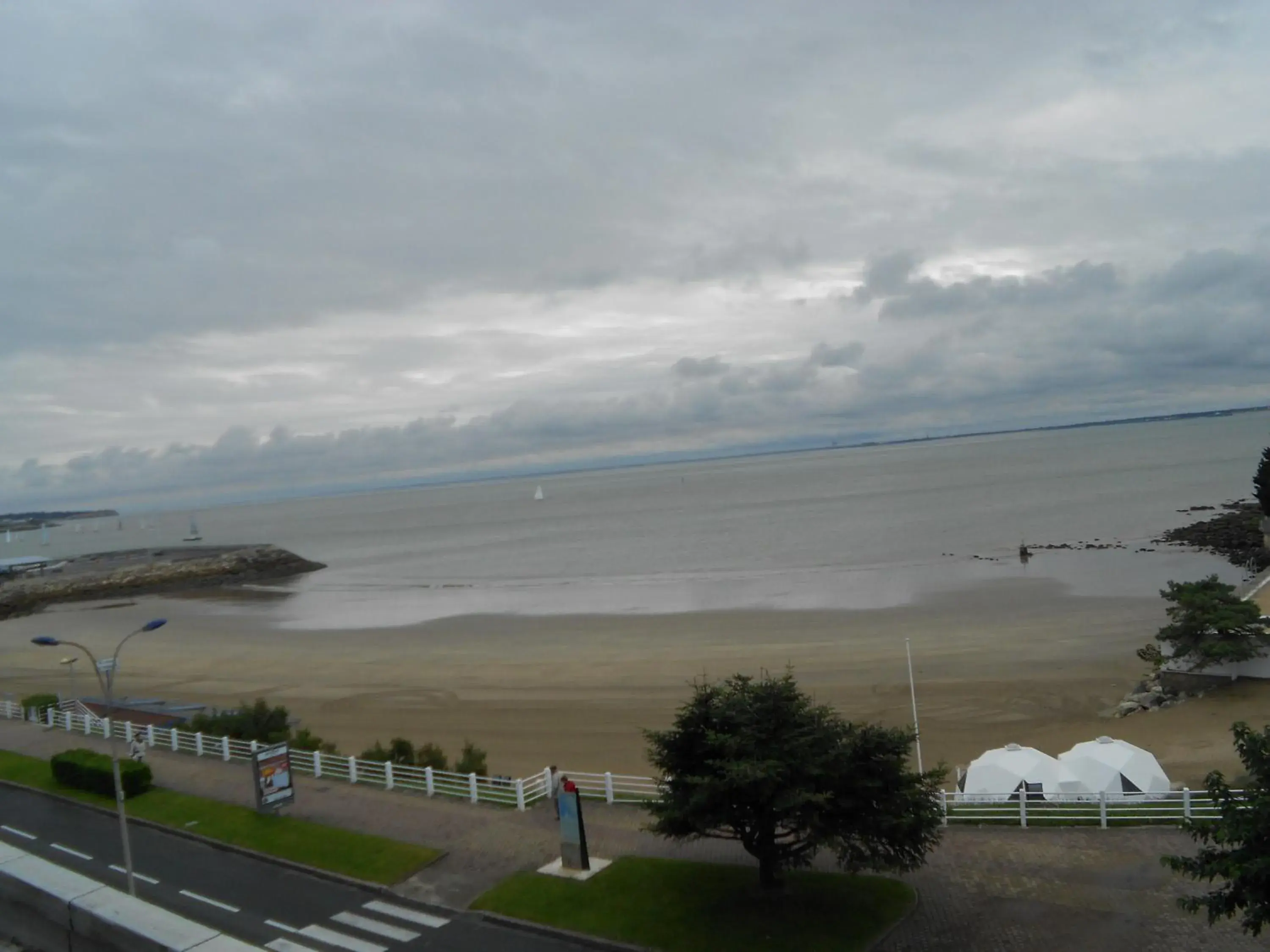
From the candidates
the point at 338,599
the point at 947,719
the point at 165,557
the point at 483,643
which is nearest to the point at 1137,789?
the point at 947,719

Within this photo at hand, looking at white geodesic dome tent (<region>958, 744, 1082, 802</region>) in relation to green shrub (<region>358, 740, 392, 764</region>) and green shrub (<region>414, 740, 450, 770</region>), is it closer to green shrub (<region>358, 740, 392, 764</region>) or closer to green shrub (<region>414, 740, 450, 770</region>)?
green shrub (<region>414, 740, 450, 770</region>)

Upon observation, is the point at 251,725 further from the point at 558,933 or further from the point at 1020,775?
the point at 1020,775

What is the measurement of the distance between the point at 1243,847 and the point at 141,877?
1693cm

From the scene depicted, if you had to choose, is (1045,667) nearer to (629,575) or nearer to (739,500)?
(629,575)

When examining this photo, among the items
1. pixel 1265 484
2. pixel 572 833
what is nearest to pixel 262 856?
pixel 572 833

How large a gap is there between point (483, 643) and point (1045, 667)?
27.7 m

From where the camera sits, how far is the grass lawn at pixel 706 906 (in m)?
12.9

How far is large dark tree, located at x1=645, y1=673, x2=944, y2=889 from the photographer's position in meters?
12.7

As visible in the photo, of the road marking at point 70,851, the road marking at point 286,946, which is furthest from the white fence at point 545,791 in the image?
the road marking at point 286,946

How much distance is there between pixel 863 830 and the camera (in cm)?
1279

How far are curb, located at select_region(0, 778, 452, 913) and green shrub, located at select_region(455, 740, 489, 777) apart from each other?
626cm

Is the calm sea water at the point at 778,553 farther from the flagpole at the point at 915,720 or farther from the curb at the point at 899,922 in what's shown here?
the curb at the point at 899,922

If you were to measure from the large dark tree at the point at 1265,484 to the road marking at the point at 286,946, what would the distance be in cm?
6194

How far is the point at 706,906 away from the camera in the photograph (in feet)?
45.6
